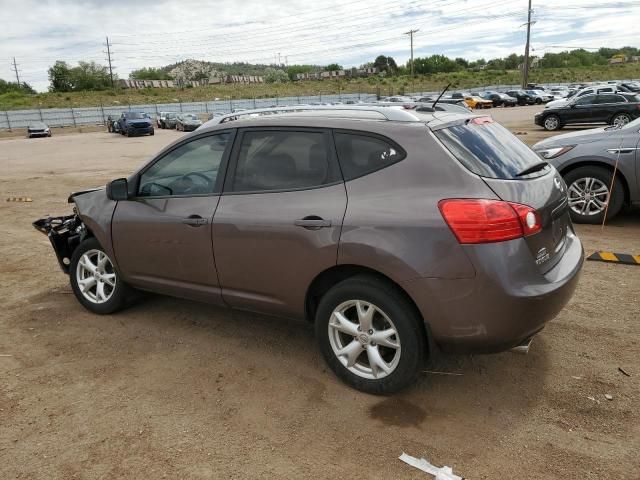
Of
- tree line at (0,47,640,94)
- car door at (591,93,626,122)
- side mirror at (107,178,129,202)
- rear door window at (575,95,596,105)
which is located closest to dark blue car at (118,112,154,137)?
rear door window at (575,95,596,105)

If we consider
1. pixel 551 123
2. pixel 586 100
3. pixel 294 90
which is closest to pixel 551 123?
pixel 551 123

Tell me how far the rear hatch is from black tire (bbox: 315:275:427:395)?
0.77 m

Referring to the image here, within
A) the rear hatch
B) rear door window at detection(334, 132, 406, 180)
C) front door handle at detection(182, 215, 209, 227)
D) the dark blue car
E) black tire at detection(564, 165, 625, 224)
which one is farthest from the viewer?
the dark blue car

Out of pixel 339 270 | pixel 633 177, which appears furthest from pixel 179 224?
pixel 633 177

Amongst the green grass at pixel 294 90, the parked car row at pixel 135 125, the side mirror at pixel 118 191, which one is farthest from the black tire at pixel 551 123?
the green grass at pixel 294 90

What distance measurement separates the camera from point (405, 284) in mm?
2975

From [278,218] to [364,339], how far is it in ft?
2.99

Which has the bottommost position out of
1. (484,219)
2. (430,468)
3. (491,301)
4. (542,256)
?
(430,468)

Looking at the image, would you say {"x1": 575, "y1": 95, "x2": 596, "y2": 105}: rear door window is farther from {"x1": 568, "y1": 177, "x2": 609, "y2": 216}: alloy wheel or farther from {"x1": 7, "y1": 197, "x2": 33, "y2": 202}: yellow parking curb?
{"x1": 7, "y1": 197, "x2": 33, "y2": 202}: yellow parking curb

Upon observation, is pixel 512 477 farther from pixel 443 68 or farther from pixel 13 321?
pixel 443 68

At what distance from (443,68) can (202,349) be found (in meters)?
119

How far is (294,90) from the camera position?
86312 mm

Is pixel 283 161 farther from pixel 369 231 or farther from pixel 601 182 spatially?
pixel 601 182

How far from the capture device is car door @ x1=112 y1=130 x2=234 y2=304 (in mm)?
3836
